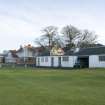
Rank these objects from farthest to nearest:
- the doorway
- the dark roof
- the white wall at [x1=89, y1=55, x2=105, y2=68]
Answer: the doorway
the dark roof
the white wall at [x1=89, y1=55, x2=105, y2=68]

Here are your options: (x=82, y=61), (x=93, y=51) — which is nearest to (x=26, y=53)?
(x=82, y=61)

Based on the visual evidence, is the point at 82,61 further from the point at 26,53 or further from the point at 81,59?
the point at 26,53

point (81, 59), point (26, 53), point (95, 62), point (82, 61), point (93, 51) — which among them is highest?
point (26, 53)

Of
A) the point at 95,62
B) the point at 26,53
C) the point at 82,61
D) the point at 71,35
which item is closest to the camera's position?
the point at 95,62

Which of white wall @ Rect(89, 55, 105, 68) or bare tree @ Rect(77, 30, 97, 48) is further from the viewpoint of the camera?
bare tree @ Rect(77, 30, 97, 48)

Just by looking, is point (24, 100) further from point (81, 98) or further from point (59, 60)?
point (59, 60)

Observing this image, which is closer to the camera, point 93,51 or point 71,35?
point 93,51

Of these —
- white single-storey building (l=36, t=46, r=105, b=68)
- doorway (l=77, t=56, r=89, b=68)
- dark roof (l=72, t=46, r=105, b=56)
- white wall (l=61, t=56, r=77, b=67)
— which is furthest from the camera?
white wall (l=61, t=56, r=77, b=67)

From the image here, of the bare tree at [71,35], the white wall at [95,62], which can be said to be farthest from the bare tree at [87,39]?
the white wall at [95,62]

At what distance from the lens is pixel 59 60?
7406 centimetres

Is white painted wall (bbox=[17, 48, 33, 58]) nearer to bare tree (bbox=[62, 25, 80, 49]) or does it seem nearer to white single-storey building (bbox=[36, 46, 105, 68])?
bare tree (bbox=[62, 25, 80, 49])

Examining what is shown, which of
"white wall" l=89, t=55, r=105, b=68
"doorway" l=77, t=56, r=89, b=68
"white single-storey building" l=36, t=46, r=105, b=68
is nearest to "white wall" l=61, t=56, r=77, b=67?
"white single-storey building" l=36, t=46, r=105, b=68

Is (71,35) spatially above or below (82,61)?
above

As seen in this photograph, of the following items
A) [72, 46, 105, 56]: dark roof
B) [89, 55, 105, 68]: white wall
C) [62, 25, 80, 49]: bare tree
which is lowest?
[89, 55, 105, 68]: white wall
